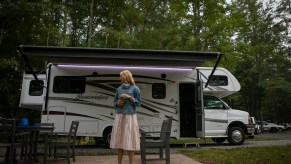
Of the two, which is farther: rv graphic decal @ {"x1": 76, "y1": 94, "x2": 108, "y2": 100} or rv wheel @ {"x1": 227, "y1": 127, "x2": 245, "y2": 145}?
rv wheel @ {"x1": 227, "y1": 127, "x2": 245, "y2": 145}

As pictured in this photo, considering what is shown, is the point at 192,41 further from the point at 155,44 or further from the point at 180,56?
the point at 180,56

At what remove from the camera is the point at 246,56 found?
1911cm

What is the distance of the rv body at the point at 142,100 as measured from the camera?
1005cm

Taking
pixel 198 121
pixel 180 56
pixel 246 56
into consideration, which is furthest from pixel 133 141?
pixel 246 56

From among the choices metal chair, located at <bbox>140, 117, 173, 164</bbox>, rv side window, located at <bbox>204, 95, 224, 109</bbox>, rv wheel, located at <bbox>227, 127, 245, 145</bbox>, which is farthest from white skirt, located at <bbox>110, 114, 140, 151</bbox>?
rv wheel, located at <bbox>227, 127, 245, 145</bbox>

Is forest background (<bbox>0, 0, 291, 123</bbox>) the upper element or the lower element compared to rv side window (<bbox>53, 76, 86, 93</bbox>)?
upper

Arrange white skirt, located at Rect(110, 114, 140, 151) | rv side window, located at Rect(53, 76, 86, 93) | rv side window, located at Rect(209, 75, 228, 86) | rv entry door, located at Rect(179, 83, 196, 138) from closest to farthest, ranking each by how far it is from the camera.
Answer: white skirt, located at Rect(110, 114, 140, 151) → rv side window, located at Rect(53, 76, 86, 93) → rv entry door, located at Rect(179, 83, 196, 138) → rv side window, located at Rect(209, 75, 228, 86)

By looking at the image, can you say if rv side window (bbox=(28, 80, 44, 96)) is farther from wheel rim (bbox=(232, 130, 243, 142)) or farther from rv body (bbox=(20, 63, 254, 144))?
wheel rim (bbox=(232, 130, 243, 142))

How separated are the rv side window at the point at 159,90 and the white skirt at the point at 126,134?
4.91 m

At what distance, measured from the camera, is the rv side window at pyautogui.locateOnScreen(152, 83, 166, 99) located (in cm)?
1052

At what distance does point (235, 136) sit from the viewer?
36.6 feet

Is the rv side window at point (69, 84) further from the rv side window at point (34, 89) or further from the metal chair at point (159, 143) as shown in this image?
the metal chair at point (159, 143)

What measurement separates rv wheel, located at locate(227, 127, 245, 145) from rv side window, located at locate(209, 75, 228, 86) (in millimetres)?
1625

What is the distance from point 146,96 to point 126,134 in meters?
4.99
